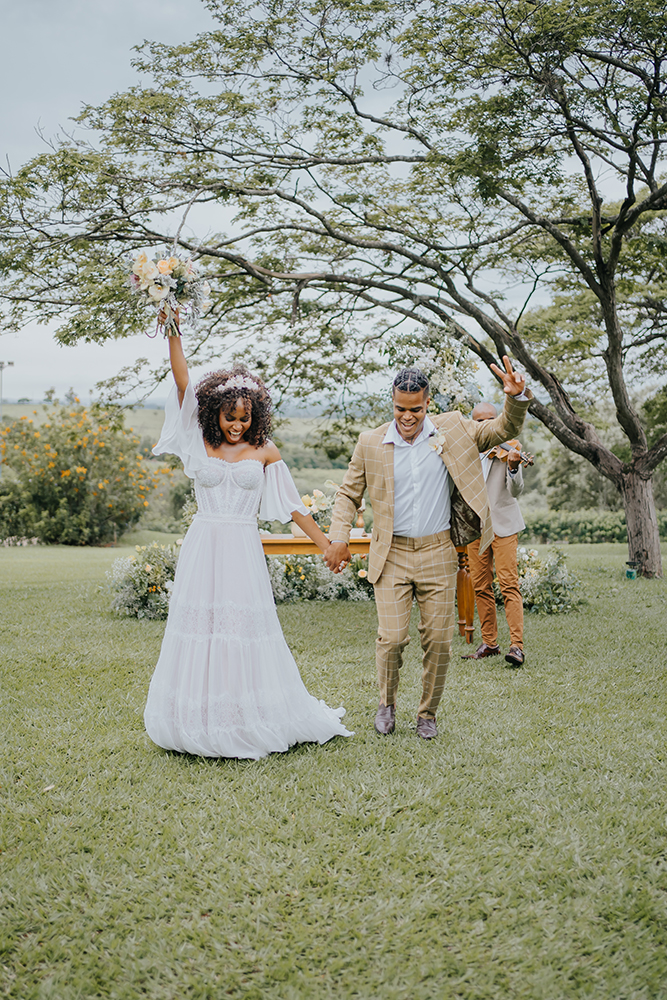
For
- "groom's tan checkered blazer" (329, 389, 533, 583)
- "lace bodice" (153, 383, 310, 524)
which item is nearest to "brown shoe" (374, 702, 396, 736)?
"groom's tan checkered blazer" (329, 389, 533, 583)

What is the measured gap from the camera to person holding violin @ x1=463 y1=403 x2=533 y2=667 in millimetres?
6508

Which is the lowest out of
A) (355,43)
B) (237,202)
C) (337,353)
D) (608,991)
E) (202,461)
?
(608,991)

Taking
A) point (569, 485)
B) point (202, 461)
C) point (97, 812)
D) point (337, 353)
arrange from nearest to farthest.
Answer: point (97, 812) < point (202, 461) < point (337, 353) < point (569, 485)

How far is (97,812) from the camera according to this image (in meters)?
3.68

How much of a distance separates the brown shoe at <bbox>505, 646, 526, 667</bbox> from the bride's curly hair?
9.99 feet

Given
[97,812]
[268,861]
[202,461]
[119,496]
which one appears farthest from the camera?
[119,496]

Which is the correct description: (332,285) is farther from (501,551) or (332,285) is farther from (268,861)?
(268,861)

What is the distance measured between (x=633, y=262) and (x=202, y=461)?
10.1 meters

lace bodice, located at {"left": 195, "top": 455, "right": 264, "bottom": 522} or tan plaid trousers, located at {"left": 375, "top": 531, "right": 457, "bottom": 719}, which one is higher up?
lace bodice, located at {"left": 195, "top": 455, "right": 264, "bottom": 522}

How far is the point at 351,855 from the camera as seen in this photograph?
3240 mm

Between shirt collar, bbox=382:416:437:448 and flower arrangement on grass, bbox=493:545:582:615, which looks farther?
flower arrangement on grass, bbox=493:545:582:615

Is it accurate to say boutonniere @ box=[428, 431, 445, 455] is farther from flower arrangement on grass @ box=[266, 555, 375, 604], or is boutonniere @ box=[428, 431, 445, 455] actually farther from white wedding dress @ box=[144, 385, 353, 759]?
flower arrangement on grass @ box=[266, 555, 375, 604]

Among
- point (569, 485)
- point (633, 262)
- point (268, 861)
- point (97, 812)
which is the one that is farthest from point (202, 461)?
point (569, 485)

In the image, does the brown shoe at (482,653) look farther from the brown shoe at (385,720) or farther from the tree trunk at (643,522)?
the tree trunk at (643,522)
